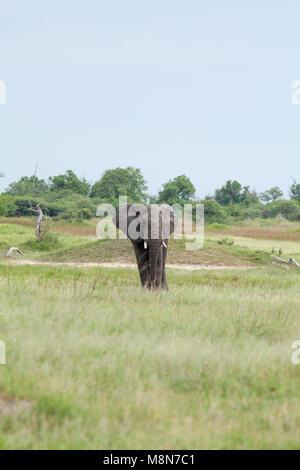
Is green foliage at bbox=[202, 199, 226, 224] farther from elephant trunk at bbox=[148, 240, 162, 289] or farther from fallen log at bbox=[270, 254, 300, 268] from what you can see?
elephant trunk at bbox=[148, 240, 162, 289]

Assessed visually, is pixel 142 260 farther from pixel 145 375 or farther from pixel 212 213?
pixel 212 213

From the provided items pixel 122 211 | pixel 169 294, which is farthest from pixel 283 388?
pixel 122 211

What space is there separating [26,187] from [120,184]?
18.0m

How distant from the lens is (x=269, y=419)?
192 inches

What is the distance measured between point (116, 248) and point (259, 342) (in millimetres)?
17131

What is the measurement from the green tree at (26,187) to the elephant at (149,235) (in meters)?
76.3

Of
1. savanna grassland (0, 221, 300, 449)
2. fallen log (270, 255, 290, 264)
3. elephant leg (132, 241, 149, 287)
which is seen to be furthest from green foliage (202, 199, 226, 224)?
savanna grassland (0, 221, 300, 449)

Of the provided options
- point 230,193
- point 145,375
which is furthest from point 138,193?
point 145,375

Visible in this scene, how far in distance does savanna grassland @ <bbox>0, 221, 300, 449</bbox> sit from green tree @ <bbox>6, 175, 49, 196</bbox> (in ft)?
274

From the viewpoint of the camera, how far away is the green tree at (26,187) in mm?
92500

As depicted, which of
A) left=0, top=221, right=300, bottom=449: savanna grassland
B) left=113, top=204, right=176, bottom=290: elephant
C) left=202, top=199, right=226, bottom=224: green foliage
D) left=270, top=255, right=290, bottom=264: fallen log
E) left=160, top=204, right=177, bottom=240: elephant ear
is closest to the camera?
left=0, top=221, right=300, bottom=449: savanna grassland

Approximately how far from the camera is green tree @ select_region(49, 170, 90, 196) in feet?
299
